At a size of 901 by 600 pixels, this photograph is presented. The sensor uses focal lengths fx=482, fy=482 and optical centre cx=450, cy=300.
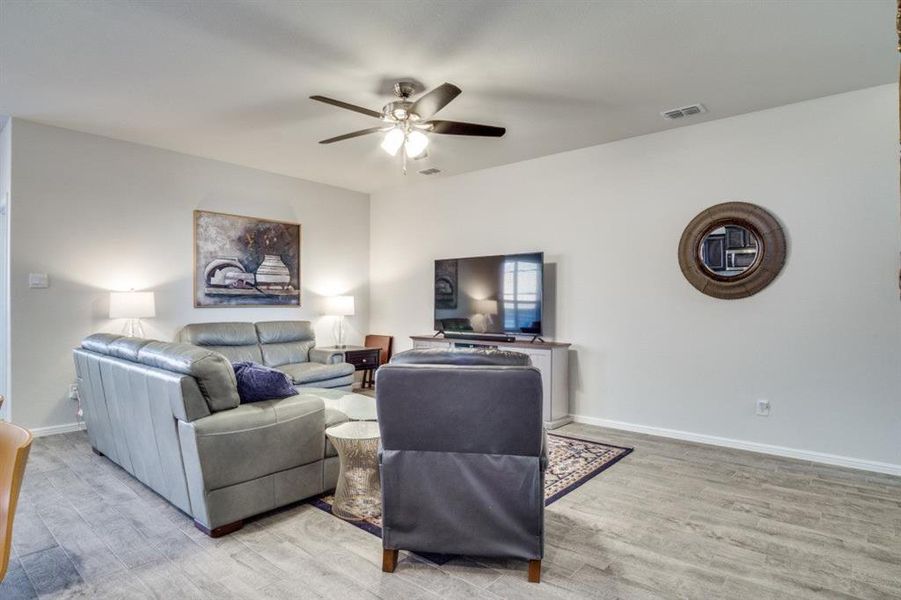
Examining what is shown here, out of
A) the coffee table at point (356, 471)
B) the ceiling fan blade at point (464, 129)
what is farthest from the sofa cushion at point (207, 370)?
the ceiling fan blade at point (464, 129)

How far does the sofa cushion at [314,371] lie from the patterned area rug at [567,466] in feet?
6.92

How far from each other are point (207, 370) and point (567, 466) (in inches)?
97.9

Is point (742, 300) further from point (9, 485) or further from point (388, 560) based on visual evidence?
point (9, 485)

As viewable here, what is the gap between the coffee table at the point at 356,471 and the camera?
2650mm

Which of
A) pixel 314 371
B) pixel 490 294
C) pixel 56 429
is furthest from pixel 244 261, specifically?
pixel 490 294

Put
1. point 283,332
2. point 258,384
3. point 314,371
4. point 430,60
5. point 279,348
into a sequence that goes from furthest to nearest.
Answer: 1. point 283,332
2. point 279,348
3. point 314,371
4. point 430,60
5. point 258,384

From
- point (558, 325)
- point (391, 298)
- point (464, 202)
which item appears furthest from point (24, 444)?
point (391, 298)

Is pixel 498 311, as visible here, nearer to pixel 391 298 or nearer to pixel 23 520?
pixel 391 298

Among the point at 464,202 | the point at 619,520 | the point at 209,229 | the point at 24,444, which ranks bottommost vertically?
the point at 619,520

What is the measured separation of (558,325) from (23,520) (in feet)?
14.1

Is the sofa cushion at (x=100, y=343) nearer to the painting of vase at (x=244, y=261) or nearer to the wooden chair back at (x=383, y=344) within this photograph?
the painting of vase at (x=244, y=261)

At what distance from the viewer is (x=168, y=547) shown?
234 cm

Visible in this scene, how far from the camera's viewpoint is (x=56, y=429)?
4.29 m

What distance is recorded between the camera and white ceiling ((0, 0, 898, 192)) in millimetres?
2604
